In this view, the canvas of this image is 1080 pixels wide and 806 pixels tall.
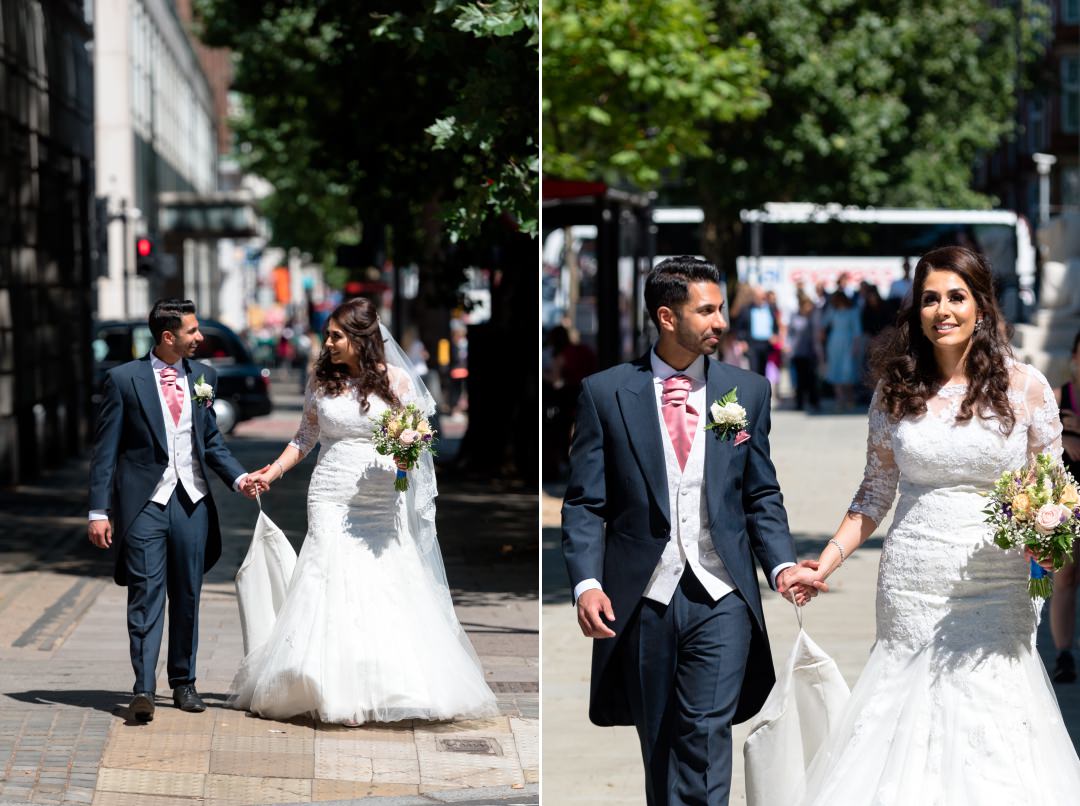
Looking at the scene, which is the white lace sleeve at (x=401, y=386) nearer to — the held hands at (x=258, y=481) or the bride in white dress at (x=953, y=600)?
the held hands at (x=258, y=481)

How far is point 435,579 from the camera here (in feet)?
27.2

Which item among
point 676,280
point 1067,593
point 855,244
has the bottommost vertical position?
point 1067,593

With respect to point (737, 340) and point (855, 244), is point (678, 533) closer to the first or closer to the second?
point (737, 340)

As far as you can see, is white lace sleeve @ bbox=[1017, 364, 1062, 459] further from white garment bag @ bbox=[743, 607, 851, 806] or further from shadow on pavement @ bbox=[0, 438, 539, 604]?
shadow on pavement @ bbox=[0, 438, 539, 604]

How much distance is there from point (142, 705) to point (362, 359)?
65.3 inches

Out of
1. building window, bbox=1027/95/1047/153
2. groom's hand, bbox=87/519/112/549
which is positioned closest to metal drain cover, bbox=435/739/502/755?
groom's hand, bbox=87/519/112/549

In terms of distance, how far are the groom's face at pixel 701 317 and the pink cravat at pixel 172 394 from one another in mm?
3542

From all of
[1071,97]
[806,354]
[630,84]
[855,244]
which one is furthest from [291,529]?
[1071,97]

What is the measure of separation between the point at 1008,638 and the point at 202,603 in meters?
7.42

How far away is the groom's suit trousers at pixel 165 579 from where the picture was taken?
26.3ft

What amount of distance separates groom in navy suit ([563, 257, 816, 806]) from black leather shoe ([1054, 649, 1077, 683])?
4.23m

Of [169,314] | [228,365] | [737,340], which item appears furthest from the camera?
[737,340]

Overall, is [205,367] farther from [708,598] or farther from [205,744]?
[708,598]

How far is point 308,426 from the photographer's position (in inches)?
324
